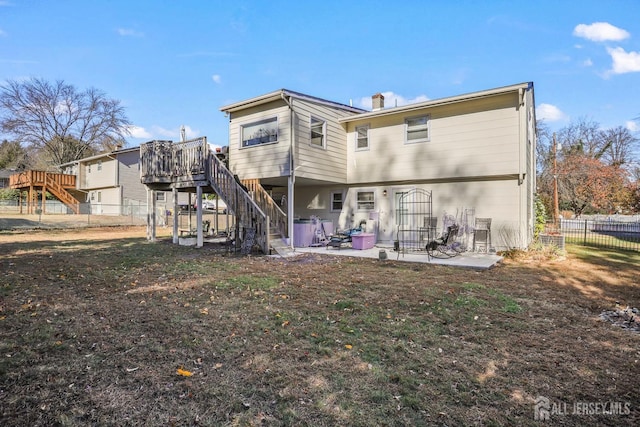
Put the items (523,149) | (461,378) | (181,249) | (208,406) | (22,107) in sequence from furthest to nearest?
(22,107) → (181,249) → (523,149) → (461,378) → (208,406)

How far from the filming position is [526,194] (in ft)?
35.0

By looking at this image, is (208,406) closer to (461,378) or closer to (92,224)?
(461,378)

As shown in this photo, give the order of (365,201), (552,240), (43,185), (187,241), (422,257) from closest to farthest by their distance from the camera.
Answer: (422,257)
(552,240)
(187,241)
(365,201)
(43,185)

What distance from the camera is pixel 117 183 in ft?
97.3

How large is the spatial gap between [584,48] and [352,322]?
1818cm

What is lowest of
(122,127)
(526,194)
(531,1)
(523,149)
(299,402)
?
(299,402)

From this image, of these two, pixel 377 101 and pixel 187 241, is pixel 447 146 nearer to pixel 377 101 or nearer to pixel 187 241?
pixel 377 101

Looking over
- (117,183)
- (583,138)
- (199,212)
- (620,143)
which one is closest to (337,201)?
(199,212)

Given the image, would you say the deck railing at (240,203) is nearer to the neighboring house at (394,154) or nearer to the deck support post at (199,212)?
the deck support post at (199,212)

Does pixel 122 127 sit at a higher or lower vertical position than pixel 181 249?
higher

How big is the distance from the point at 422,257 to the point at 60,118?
45187 mm

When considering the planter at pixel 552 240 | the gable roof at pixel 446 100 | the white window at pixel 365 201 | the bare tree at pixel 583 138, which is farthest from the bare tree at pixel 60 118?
the bare tree at pixel 583 138

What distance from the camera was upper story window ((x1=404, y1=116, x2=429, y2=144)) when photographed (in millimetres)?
11883

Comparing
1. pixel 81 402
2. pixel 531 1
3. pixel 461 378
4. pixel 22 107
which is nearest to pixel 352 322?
pixel 461 378
